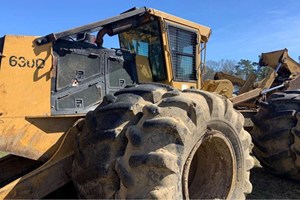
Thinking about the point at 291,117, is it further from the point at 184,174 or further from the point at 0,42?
the point at 0,42

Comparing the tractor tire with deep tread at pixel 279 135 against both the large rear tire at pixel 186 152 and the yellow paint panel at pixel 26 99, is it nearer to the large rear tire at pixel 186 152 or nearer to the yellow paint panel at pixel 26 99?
the large rear tire at pixel 186 152

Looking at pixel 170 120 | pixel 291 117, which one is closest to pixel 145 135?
pixel 170 120

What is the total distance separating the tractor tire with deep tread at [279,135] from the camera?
5.09m

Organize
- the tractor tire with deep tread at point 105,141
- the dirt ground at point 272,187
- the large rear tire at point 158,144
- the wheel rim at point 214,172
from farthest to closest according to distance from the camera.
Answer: the dirt ground at point 272,187 < the wheel rim at point 214,172 < the tractor tire with deep tread at point 105,141 < the large rear tire at point 158,144

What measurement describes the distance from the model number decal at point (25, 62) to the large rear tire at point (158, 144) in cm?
78

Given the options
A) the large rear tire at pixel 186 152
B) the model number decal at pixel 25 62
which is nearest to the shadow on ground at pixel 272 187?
the large rear tire at pixel 186 152

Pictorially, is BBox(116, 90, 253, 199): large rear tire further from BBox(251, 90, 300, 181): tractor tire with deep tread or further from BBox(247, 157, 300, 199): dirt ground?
BBox(251, 90, 300, 181): tractor tire with deep tread

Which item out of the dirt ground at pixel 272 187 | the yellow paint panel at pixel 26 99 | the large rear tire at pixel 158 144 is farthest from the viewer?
the dirt ground at pixel 272 187

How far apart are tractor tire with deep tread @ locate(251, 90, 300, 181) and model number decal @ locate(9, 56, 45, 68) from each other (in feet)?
11.3

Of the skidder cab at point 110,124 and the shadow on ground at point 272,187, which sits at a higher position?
the skidder cab at point 110,124

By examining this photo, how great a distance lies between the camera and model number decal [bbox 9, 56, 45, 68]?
3.29 metres

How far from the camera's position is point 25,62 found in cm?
335

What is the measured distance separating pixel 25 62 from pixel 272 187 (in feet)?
12.9

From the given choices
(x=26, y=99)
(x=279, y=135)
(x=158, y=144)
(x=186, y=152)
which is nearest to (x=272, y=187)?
(x=279, y=135)
